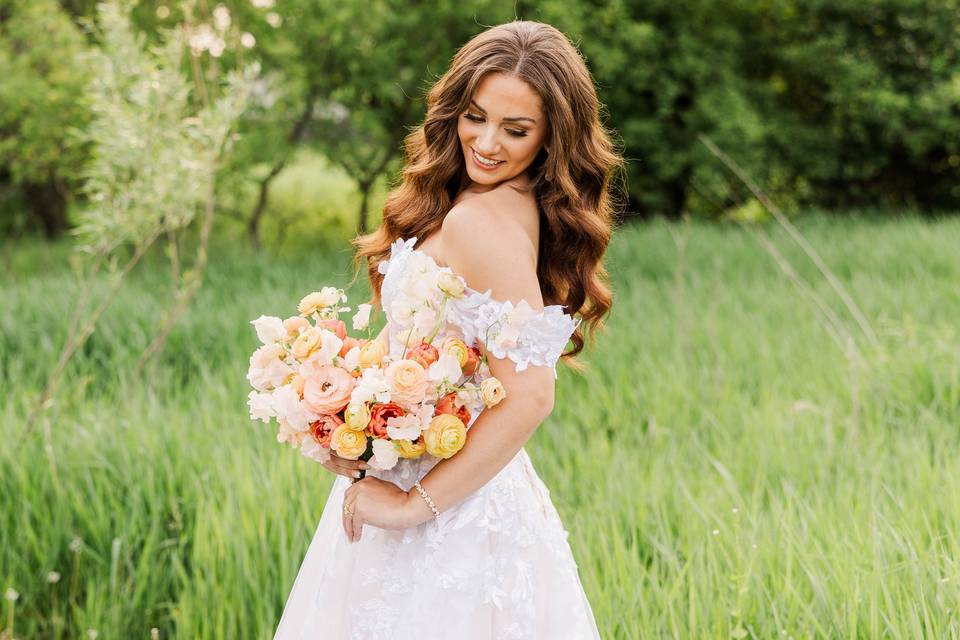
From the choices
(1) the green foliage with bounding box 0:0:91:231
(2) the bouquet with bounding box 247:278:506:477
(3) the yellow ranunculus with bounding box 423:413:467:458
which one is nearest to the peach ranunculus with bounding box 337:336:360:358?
(2) the bouquet with bounding box 247:278:506:477

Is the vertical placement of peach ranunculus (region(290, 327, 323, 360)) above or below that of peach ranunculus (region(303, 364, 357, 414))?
above

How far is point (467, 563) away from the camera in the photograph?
1.63 m

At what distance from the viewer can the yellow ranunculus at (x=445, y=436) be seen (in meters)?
1.53

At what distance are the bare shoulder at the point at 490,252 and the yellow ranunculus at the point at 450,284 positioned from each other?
88 millimetres

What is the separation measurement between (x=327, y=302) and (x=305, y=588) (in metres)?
0.62

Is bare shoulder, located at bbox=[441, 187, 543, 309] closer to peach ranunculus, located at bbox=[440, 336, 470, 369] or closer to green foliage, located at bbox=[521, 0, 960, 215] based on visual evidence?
peach ranunculus, located at bbox=[440, 336, 470, 369]

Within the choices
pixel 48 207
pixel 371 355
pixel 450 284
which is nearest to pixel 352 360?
pixel 371 355

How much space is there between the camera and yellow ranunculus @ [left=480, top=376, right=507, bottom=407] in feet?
5.06

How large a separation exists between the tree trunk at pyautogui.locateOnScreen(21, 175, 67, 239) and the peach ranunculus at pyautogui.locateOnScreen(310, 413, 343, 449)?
9.76m

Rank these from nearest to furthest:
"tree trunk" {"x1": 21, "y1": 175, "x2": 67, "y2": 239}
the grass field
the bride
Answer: the bride < the grass field < "tree trunk" {"x1": 21, "y1": 175, "x2": 67, "y2": 239}

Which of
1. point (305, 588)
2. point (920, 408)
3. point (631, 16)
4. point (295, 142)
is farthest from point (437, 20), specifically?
point (305, 588)

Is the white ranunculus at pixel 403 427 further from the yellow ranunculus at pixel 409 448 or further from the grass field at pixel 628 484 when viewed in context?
the grass field at pixel 628 484

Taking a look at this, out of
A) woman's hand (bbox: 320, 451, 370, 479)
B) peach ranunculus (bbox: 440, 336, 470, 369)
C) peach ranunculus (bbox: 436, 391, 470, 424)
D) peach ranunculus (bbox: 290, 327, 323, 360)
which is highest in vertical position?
peach ranunculus (bbox: 440, 336, 470, 369)

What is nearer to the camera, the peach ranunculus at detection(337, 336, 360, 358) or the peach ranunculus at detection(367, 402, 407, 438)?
the peach ranunculus at detection(367, 402, 407, 438)
